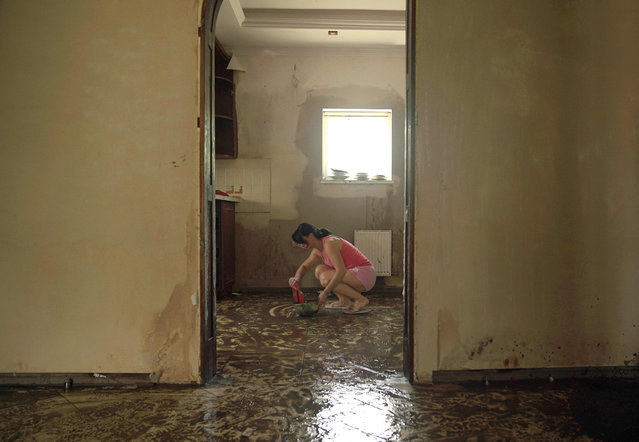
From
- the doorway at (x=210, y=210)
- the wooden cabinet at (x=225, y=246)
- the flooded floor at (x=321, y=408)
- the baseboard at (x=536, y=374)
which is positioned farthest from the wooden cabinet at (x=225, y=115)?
the baseboard at (x=536, y=374)

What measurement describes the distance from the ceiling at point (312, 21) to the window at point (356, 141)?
889mm

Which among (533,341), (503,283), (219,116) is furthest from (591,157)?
(219,116)

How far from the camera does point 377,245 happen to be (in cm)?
489


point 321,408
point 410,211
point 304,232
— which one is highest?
point 410,211

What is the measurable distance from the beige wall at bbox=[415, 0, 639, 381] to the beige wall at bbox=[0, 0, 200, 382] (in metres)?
1.24

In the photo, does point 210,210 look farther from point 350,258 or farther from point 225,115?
point 225,115

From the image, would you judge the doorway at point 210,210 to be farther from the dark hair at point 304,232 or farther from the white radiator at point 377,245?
the white radiator at point 377,245

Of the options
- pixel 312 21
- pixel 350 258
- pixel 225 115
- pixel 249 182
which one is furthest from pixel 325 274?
pixel 312 21

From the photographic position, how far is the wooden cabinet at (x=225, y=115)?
484 cm

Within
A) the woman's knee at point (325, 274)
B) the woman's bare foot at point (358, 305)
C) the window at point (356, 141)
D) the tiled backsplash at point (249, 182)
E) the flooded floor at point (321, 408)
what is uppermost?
the window at point (356, 141)

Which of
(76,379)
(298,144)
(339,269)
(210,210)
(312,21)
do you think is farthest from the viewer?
(298,144)

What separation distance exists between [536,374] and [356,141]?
3.52m

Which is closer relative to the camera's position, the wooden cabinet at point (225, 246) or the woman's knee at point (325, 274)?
the woman's knee at point (325, 274)

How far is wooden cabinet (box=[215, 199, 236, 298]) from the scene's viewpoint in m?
4.22
